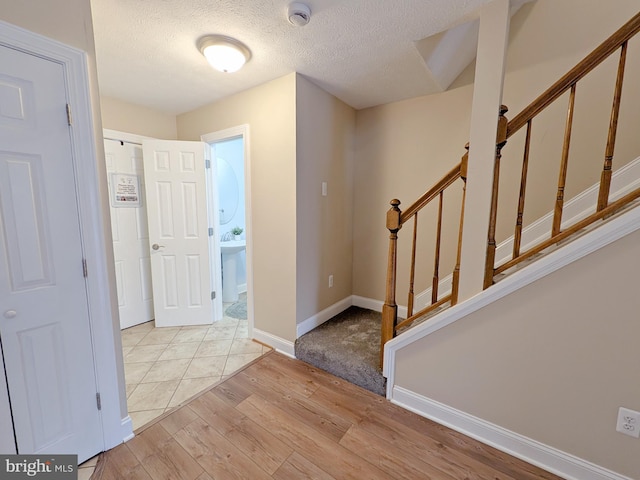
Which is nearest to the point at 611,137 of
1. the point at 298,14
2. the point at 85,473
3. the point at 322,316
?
the point at 298,14

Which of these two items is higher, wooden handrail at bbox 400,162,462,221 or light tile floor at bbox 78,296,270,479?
wooden handrail at bbox 400,162,462,221

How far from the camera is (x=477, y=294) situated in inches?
58.6

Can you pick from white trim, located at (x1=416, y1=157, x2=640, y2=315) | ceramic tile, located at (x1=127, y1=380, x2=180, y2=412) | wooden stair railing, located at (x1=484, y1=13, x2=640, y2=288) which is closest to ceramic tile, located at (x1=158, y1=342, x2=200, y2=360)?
ceramic tile, located at (x1=127, y1=380, x2=180, y2=412)

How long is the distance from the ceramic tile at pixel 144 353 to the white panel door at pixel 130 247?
517mm

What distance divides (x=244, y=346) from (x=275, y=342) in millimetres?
324

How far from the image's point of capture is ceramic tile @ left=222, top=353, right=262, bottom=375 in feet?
7.18

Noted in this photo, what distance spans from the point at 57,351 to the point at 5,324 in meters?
0.24

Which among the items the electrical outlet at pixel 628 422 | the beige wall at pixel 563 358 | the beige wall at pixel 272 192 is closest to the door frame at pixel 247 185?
the beige wall at pixel 272 192

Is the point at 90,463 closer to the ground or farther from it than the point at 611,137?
closer to the ground

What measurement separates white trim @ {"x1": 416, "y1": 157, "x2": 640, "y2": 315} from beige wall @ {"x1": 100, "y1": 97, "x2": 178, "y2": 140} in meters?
3.71

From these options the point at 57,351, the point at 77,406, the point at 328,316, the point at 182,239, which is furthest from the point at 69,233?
the point at 328,316

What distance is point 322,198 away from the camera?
100 inches

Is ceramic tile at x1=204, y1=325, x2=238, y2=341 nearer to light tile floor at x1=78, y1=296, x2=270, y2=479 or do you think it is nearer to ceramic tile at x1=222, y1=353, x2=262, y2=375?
light tile floor at x1=78, y1=296, x2=270, y2=479

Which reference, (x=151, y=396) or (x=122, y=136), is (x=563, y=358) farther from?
(x=122, y=136)
